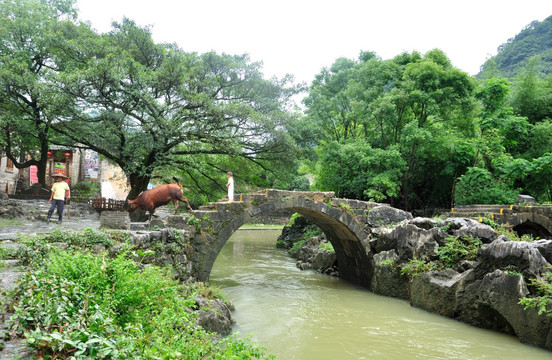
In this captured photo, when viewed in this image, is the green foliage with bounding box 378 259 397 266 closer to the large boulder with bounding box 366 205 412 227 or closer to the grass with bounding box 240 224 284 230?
the large boulder with bounding box 366 205 412 227

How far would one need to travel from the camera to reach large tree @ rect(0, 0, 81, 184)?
1334cm

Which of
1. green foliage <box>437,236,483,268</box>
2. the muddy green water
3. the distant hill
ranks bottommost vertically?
the muddy green water

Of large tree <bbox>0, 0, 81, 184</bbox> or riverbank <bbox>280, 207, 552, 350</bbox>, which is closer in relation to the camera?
riverbank <bbox>280, 207, 552, 350</bbox>

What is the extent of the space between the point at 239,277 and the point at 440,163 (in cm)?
1330

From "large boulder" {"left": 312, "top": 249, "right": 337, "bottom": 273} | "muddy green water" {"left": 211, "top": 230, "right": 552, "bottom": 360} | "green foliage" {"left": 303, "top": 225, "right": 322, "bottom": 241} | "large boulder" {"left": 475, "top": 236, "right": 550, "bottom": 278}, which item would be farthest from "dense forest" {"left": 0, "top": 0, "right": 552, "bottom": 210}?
"large boulder" {"left": 475, "top": 236, "right": 550, "bottom": 278}

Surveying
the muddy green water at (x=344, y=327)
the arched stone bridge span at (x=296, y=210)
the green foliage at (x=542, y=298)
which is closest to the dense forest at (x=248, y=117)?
the arched stone bridge span at (x=296, y=210)

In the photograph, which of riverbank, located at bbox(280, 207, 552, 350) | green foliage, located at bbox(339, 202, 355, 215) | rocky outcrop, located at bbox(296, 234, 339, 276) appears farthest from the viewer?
rocky outcrop, located at bbox(296, 234, 339, 276)

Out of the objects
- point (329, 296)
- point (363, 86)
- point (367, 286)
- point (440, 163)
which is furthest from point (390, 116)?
point (329, 296)

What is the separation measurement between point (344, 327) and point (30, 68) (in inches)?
685

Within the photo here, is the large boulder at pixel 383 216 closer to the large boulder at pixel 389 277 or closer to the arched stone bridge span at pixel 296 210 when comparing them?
the arched stone bridge span at pixel 296 210

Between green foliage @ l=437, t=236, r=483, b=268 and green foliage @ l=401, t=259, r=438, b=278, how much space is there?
0.35 meters

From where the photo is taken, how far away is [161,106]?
45.3ft

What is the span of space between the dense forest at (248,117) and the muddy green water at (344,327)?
232 inches

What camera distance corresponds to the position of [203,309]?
7.27 m
